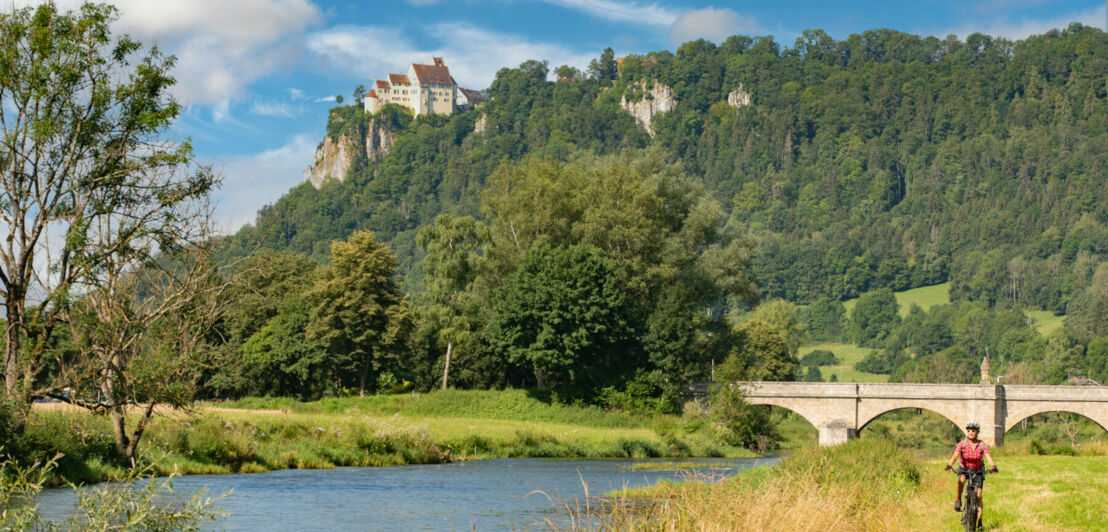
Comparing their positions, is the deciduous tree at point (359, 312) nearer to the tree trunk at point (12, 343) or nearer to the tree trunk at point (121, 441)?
the tree trunk at point (121, 441)

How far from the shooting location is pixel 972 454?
17.9 m

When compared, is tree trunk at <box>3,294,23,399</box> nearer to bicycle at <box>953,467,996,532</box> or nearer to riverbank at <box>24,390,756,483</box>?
riverbank at <box>24,390,756,483</box>

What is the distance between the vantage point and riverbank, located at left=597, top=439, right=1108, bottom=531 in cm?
1549

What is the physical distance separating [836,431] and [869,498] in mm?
41956

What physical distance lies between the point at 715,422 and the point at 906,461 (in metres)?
34.0

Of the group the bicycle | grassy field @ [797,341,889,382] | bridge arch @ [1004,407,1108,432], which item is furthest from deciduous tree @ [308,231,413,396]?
grassy field @ [797,341,889,382]

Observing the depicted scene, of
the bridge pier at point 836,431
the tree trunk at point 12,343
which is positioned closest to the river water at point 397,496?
the tree trunk at point 12,343

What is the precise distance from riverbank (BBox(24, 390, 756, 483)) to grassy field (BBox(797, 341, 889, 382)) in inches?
4096

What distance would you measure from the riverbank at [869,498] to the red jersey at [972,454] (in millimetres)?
1068

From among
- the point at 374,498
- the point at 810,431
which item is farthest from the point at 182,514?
the point at 810,431

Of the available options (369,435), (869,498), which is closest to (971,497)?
(869,498)

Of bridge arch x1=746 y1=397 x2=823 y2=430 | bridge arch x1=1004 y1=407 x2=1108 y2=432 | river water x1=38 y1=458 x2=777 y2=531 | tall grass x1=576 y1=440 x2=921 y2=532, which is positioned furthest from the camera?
bridge arch x1=746 y1=397 x2=823 y2=430

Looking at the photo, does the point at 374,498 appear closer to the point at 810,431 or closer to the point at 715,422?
the point at 715,422

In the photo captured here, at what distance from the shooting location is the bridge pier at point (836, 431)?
6188 centimetres
